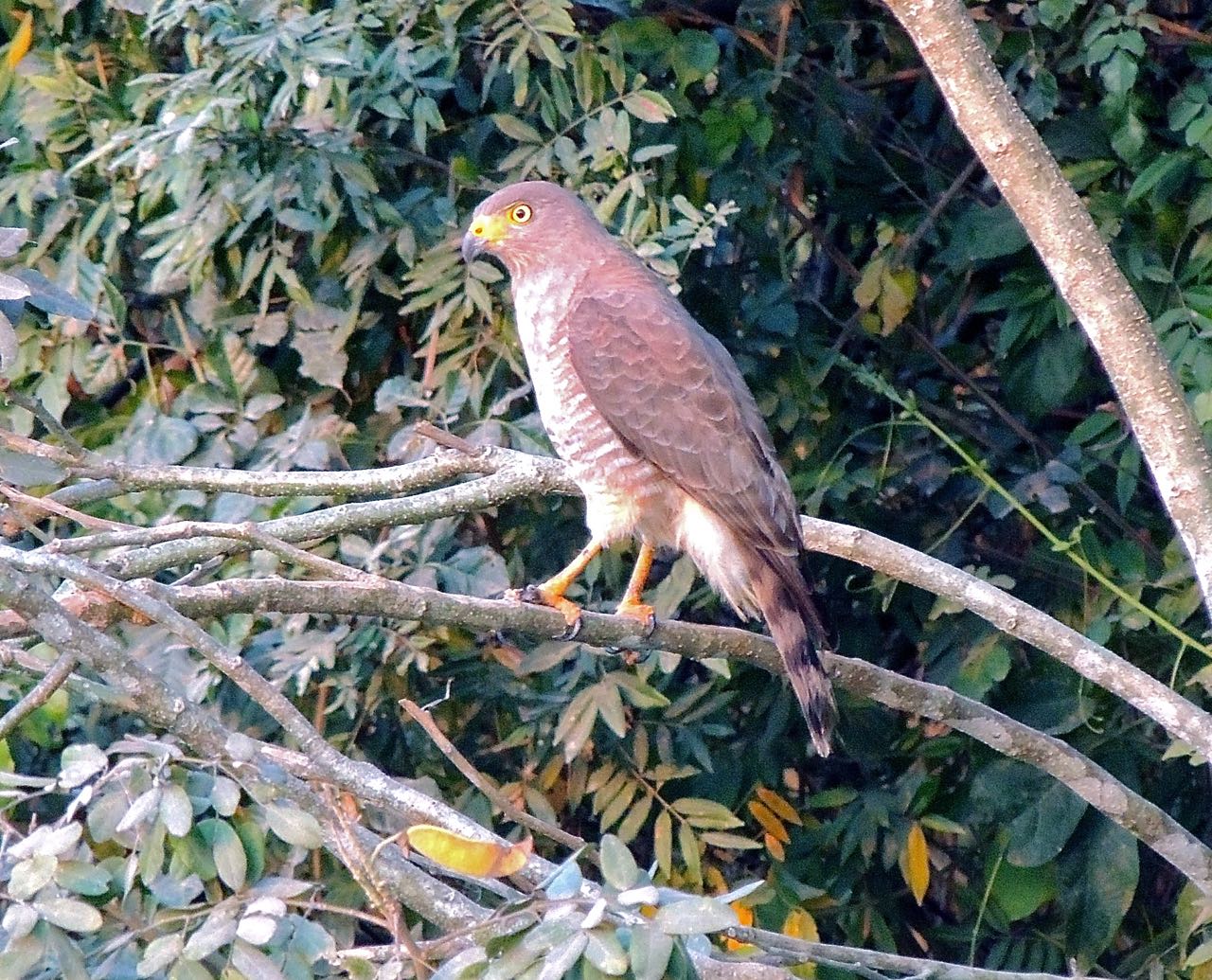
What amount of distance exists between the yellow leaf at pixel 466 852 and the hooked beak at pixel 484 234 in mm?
1995

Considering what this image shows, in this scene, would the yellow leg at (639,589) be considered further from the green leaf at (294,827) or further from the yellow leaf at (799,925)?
the green leaf at (294,827)

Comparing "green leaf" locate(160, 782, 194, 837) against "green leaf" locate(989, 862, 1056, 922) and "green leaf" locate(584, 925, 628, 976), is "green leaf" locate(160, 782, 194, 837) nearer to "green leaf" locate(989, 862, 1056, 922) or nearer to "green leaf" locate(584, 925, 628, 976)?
"green leaf" locate(584, 925, 628, 976)

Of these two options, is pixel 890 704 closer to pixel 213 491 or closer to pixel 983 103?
pixel 983 103

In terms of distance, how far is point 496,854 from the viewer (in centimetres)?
194

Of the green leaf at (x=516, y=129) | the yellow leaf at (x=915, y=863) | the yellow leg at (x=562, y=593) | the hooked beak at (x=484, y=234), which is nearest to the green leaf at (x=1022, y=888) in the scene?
the yellow leaf at (x=915, y=863)

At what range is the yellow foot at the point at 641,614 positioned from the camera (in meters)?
3.04

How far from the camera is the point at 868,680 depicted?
3148 millimetres

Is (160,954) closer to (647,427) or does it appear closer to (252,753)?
(252,753)

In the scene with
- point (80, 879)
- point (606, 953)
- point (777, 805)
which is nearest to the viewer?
point (606, 953)

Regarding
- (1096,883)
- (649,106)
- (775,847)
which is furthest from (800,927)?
(649,106)

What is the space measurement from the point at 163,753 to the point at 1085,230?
5.30ft

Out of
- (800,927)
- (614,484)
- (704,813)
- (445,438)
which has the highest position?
(445,438)

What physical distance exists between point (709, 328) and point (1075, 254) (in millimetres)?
1532

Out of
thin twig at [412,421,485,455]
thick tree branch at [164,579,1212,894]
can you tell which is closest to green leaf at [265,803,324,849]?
thick tree branch at [164,579,1212,894]
